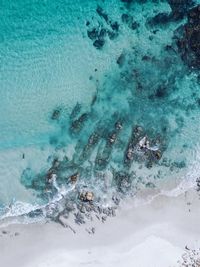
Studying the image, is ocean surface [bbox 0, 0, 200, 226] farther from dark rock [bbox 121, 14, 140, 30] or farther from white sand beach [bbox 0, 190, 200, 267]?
white sand beach [bbox 0, 190, 200, 267]

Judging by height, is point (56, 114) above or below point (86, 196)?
above

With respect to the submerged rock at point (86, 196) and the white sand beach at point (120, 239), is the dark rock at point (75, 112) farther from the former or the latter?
the white sand beach at point (120, 239)

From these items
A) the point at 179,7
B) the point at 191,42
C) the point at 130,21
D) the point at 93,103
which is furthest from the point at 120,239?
the point at 179,7

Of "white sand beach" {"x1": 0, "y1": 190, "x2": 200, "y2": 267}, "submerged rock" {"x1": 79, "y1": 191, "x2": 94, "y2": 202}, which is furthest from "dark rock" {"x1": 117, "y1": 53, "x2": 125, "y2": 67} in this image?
"white sand beach" {"x1": 0, "y1": 190, "x2": 200, "y2": 267}

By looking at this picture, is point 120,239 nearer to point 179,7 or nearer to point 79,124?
point 79,124

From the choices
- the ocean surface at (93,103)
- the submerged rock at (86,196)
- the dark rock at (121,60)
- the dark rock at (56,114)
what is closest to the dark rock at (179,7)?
the ocean surface at (93,103)

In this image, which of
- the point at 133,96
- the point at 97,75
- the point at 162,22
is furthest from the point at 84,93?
the point at 162,22
